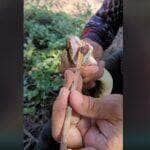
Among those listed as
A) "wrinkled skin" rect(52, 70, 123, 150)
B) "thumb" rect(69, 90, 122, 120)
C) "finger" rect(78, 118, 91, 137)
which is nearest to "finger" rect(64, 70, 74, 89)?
"wrinkled skin" rect(52, 70, 123, 150)

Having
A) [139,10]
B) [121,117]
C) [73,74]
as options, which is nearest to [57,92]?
[73,74]

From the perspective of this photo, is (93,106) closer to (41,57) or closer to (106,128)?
(106,128)

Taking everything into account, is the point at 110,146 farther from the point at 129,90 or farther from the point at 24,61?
the point at 24,61

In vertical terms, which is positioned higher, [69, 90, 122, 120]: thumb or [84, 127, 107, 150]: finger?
[69, 90, 122, 120]: thumb

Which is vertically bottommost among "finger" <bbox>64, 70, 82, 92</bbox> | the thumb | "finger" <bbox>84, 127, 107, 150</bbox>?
"finger" <bbox>84, 127, 107, 150</bbox>

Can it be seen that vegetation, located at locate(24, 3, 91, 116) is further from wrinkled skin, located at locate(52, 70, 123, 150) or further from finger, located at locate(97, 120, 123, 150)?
finger, located at locate(97, 120, 123, 150)

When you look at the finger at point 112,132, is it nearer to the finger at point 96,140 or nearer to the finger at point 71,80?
the finger at point 96,140

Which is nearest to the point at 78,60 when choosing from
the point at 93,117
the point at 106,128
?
the point at 93,117
